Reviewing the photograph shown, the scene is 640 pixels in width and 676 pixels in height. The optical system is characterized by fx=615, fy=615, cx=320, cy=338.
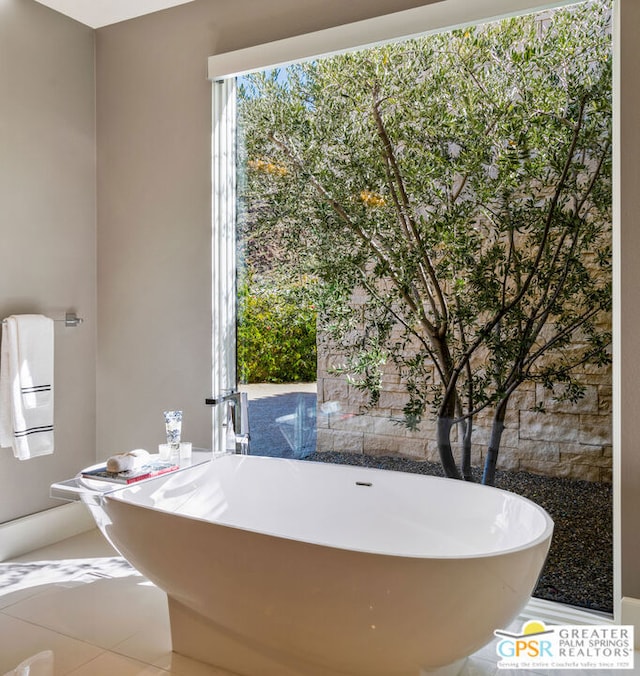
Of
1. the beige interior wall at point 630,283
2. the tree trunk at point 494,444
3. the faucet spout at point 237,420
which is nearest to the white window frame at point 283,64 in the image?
the beige interior wall at point 630,283

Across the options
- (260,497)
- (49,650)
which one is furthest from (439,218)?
(49,650)

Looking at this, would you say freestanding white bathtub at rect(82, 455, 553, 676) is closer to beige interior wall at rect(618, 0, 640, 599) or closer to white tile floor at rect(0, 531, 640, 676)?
white tile floor at rect(0, 531, 640, 676)

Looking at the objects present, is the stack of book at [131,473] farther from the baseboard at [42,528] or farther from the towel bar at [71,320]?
the towel bar at [71,320]

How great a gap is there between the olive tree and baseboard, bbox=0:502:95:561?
1807 mm

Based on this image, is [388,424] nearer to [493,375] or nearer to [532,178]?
[493,375]

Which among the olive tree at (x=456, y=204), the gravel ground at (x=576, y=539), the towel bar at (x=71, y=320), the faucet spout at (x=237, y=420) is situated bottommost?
the gravel ground at (x=576, y=539)

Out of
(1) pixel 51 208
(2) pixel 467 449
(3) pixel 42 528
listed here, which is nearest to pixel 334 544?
(2) pixel 467 449

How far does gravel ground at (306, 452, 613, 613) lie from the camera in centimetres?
241

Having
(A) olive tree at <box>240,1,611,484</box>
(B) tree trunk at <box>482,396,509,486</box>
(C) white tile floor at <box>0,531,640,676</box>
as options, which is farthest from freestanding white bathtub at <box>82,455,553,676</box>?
(A) olive tree at <box>240,1,611,484</box>

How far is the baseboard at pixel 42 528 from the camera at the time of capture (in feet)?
10.2

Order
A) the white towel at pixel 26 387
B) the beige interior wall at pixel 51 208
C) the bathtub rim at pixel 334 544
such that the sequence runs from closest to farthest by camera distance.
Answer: the bathtub rim at pixel 334 544 → the white towel at pixel 26 387 → the beige interior wall at pixel 51 208

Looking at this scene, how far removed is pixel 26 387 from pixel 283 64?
6.66ft

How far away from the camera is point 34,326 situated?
10.2 ft

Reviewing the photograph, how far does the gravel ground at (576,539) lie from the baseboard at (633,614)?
0.36ft
